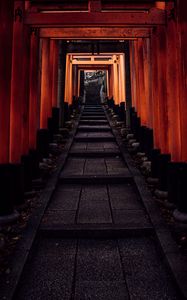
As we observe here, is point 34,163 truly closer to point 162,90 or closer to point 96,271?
point 162,90

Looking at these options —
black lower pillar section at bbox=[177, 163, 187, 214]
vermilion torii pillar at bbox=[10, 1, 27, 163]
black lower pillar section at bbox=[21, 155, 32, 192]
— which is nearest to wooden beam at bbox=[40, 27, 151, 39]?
vermilion torii pillar at bbox=[10, 1, 27, 163]

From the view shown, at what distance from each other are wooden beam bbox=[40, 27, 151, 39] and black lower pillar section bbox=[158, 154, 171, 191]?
2.41m

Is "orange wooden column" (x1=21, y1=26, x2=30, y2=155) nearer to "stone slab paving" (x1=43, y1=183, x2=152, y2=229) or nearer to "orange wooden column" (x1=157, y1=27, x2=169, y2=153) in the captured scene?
→ "stone slab paving" (x1=43, y1=183, x2=152, y2=229)

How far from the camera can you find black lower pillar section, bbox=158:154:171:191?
19.1 feet

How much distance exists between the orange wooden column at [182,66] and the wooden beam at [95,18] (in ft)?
2.67

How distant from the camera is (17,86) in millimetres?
5320

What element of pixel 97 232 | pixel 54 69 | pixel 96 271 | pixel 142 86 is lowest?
pixel 96 271

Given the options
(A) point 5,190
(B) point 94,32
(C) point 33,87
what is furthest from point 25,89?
(A) point 5,190

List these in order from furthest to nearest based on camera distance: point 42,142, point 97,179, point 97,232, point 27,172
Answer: point 42,142, point 97,179, point 27,172, point 97,232

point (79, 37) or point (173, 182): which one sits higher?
point (79, 37)

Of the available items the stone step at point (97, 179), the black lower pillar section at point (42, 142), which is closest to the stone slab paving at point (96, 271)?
the stone step at point (97, 179)

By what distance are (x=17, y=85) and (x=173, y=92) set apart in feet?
8.13

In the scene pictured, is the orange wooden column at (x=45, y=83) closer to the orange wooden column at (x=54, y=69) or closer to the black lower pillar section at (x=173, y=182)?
the orange wooden column at (x=54, y=69)

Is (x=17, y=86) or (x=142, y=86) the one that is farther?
(x=142, y=86)
